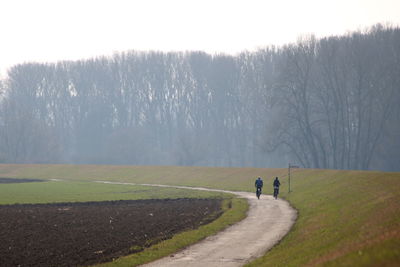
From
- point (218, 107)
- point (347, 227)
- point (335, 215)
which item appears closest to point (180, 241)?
point (347, 227)

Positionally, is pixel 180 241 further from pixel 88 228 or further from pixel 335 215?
pixel 335 215

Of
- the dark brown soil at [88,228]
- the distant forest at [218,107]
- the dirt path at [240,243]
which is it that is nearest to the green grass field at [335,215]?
the dirt path at [240,243]

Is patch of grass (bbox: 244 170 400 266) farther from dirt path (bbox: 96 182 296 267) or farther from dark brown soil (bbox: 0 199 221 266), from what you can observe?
dark brown soil (bbox: 0 199 221 266)

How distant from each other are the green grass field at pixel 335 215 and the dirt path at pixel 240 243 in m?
0.69

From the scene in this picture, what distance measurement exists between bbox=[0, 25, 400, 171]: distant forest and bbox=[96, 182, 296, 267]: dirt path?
5458cm

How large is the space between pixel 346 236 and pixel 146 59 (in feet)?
400

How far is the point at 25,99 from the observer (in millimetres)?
139000

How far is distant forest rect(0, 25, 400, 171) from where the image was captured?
8769cm

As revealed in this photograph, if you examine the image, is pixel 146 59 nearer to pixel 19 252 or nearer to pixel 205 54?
pixel 205 54

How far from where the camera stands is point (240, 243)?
24.8 metres

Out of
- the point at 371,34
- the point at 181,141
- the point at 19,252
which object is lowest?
the point at 19,252

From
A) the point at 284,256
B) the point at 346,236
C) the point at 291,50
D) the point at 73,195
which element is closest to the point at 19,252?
the point at 284,256

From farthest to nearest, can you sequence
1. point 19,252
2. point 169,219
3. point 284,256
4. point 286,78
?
point 286,78, point 169,219, point 19,252, point 284,256

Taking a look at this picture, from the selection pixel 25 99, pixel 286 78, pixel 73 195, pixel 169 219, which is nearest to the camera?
pixel 169 219
